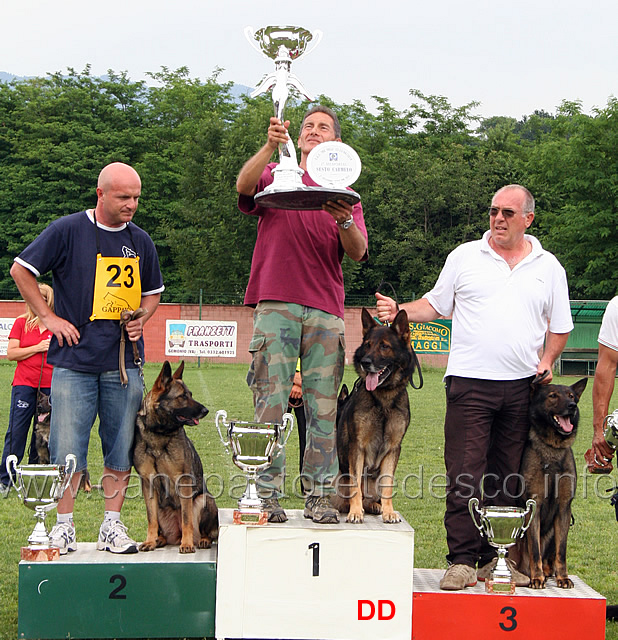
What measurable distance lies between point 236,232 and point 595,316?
14087mm

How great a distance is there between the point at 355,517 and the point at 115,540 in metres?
1.25

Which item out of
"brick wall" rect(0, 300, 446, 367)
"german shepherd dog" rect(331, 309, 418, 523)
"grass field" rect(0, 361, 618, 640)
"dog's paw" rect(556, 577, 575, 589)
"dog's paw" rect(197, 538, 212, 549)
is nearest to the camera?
"dog's paw" rect(556, 577, 575, 589)

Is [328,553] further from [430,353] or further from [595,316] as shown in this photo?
[595,316]

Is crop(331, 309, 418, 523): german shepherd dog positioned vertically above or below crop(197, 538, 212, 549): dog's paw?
above

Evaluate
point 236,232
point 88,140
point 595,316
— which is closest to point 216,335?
point 236,232

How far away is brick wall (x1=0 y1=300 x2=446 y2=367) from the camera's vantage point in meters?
23.0

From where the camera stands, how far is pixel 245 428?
3803 millimetres

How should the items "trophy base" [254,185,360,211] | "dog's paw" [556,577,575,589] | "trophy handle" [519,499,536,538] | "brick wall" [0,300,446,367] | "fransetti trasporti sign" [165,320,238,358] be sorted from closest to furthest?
"trophy base" [254,185,360,211]
"trophy handle" [519,499,536,538]
"dog's paw" [556,577,575,589]
"fransetti trasporti sign" [165,320,238,358]
"brick wall" [0,300,446,367]

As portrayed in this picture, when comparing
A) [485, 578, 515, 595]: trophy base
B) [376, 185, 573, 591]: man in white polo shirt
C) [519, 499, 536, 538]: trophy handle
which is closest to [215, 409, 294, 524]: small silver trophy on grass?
[376, 185, 573, 591]: man in white polo shirt

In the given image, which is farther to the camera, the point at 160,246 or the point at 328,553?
the point at 160,246

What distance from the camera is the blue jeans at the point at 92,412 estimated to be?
13.1 ft

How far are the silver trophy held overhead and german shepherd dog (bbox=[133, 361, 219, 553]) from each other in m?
1.15

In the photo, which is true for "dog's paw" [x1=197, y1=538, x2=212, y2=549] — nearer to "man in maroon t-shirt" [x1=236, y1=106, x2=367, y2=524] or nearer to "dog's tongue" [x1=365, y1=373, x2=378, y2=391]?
"man in maroon t-shirt" [x1=236, y1=106, x2=367, y2=524]

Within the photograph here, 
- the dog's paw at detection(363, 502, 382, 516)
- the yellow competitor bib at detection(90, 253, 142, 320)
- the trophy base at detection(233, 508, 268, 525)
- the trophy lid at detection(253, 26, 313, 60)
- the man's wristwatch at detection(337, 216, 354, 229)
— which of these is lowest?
the dog's paw at detection(363, 502, 382, 516)
